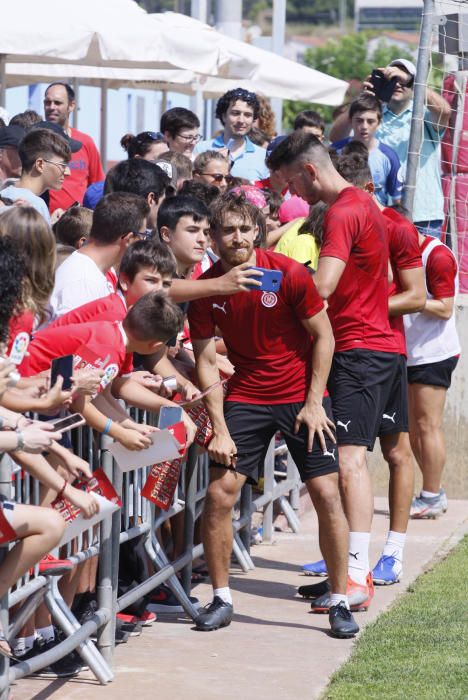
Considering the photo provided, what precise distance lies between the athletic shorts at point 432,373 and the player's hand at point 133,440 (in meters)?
4.25

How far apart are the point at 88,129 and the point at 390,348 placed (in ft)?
47.6

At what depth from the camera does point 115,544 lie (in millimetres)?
5738

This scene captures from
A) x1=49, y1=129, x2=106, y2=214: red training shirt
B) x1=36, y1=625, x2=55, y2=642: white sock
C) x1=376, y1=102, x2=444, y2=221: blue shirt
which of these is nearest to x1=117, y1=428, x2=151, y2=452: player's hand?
x1=36, y1=625, x2=55, y2=642: white sock

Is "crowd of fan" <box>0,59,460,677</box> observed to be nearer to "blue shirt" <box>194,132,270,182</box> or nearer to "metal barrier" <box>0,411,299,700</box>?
"metal barrier" <box>0,411,299,700</box>

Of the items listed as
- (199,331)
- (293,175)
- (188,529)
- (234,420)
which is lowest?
(188,529)

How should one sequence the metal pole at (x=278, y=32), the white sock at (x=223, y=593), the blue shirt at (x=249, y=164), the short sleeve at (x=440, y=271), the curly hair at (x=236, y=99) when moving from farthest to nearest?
the metal pole at (x=278, y=32)
the blue shirt at (x=249, y=164)
the curly hair at (x=236, y=99)
the short sleeve at (x=440, y=271)
the white sock at (x=223, y=593)

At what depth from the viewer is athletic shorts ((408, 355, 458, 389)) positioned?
367 inches

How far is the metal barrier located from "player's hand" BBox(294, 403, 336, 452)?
677 mm

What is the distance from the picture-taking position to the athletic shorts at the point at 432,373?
9.33 meters

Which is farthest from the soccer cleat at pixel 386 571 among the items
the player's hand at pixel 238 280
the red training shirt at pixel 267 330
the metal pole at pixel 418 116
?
the metal pole at pixel 418 116

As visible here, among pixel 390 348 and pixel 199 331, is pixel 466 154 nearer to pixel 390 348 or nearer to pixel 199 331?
pixel 390 348

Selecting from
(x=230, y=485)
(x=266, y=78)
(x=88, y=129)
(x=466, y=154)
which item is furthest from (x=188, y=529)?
(x=88, y=129)

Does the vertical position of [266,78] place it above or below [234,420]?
above

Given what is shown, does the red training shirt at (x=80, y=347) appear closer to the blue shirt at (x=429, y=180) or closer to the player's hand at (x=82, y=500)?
the player's hand at (x=82, y=500)
